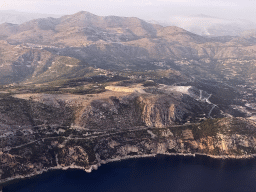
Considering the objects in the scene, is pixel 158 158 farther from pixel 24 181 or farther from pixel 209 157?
pixel 24 181

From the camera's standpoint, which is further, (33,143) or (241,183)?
(33,143)

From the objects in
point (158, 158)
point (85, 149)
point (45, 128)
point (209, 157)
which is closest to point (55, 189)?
point (85, 149)

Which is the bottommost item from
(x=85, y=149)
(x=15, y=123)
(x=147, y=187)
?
(x=147, y=187)

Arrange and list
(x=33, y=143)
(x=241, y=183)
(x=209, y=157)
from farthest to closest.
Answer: (x=209, y=157), (x=33, y=143), (x=241, y=183)

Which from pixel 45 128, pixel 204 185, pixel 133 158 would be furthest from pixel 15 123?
pixel 204 185

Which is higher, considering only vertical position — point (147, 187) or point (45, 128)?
point (45, 128)

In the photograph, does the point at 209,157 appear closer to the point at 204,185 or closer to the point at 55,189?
the point at 204,185

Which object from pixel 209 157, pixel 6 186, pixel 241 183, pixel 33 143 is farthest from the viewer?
pixel 209 157
